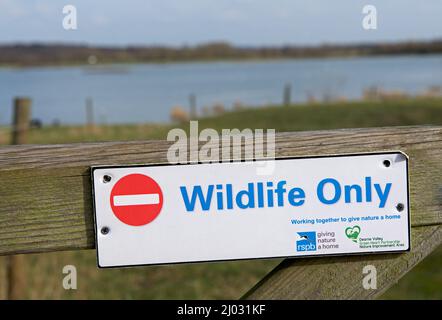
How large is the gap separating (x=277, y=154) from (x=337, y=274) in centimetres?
33

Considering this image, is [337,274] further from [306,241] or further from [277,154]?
[277,154]

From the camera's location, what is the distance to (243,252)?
1.44 metres

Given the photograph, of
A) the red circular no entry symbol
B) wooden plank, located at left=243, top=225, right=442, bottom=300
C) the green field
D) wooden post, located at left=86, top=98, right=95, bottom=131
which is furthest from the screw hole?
wooden post, located at left=86, top=98, right=95, bottom=131

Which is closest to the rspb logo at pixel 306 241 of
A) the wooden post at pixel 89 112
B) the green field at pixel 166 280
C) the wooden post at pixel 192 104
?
the green field at pixel 166 280

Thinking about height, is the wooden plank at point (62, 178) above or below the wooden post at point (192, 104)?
below

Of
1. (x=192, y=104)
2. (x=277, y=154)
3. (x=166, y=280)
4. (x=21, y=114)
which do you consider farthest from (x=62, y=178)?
(x=192, y=104)

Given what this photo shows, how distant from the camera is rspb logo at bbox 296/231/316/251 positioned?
145 centimetres

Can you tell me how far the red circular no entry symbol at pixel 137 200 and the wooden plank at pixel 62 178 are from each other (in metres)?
0.05

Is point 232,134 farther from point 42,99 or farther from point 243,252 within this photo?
point 42,99

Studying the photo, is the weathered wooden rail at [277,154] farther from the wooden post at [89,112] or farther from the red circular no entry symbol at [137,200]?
the wooden post at [89,112]

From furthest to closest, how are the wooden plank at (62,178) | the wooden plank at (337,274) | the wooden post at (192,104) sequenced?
the wooden post at (192,104) → the wooden plank at (337,274) → the wooden plank at (62,178)

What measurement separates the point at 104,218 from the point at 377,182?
62 cm

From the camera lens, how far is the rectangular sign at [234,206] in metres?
1.41
